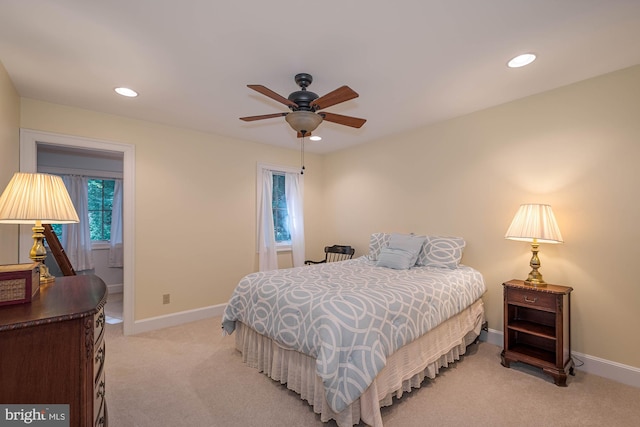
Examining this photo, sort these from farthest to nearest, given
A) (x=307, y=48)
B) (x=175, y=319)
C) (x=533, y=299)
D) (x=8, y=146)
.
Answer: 1. (x=175, y=319)
2. (x=533, y=299)
3. (x=8, y=146)
4. (x=307, y=48)

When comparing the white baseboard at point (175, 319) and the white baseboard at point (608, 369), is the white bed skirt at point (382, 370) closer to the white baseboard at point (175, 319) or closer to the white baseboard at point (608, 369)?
the white baseboard at point (608, 369)

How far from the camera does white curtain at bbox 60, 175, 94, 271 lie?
5012 mm

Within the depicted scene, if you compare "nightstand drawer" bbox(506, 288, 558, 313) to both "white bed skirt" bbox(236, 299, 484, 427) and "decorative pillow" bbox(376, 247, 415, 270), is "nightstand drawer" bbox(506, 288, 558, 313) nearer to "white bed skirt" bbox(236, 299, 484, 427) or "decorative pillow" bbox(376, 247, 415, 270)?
"white bed skirt" bbox(236, 299, 484, 427)

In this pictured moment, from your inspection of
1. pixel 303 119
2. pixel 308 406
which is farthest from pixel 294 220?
pixel 308 406

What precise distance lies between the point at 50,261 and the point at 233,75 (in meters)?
5.03

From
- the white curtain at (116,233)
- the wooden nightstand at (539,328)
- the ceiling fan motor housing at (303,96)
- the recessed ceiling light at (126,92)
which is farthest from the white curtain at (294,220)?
the white curtain at (116,233)

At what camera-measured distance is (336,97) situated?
2.08m

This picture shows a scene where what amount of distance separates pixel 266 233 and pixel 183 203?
124 cm

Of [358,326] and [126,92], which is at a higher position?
[126,92]

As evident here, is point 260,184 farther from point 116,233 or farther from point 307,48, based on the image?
point 116,233

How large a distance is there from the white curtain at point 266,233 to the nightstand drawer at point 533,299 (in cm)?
300

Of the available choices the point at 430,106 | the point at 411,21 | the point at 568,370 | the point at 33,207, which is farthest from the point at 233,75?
the point at 568,370

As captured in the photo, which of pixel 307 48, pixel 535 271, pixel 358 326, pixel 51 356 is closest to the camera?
pixel 51 356

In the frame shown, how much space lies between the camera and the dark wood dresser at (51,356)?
41.6 inches
